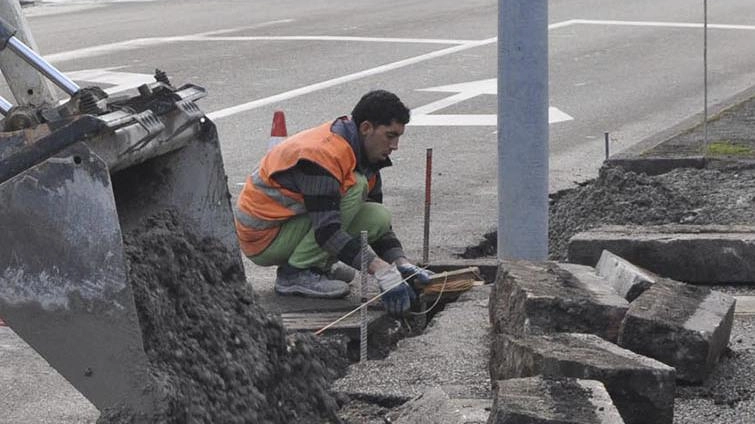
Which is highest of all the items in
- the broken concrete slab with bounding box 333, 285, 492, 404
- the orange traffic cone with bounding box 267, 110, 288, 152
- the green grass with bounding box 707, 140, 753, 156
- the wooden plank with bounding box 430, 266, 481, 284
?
the orange traffic cone with bounding box 267, 110, 288, 152

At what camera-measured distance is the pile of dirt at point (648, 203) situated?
7770mm

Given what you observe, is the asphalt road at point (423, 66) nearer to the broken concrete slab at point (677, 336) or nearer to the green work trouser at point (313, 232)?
the green work trouser at point (313, 232)

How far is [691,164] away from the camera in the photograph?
9.12 meters

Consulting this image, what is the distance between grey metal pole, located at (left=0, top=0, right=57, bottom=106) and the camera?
783 centimetres

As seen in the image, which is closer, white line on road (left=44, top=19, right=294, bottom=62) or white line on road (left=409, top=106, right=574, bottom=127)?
white line on road (left=409, top=106, right=574, bottom=127)

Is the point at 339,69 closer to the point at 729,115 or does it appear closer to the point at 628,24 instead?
the point at 729,115

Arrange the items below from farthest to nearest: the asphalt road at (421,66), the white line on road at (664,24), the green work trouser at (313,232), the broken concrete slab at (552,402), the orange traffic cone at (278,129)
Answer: the white line on road at (664,24) → the asphalt road at (421,66) → the orange traffic cone at (278,129) → the green work trouser at (313,232) → the broken concrete slab at (552,402)

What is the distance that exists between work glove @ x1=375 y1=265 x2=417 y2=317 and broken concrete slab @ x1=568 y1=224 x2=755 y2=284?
2.61 ft

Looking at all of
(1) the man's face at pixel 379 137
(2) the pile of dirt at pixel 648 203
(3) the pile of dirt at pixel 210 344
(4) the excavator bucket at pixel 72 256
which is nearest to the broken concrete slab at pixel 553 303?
(3) the pile of dirt at pixel 210 344

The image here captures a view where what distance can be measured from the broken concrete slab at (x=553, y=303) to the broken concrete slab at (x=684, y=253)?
2.40ft

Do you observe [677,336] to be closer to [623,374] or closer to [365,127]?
[623,374]

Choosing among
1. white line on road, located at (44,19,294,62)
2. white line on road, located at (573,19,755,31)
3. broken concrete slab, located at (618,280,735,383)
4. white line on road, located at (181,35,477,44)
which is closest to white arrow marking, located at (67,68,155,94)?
white line on road, located at (44,19,294,62)

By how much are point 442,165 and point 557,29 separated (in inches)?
A: 374

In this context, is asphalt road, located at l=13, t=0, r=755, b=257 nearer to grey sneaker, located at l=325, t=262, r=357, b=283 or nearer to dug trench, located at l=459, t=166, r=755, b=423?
dug trench, located at l=459, t=166, r=755, b=423
